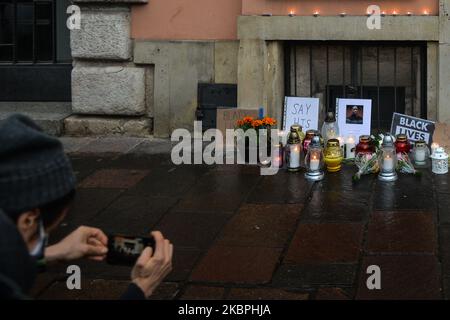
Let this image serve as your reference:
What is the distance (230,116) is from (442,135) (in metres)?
2.25

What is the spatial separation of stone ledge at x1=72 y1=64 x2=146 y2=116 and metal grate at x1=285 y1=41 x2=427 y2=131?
174 centimetres

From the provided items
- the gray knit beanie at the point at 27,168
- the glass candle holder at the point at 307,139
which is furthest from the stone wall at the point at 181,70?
the gray knit beanie at the point at 27,168

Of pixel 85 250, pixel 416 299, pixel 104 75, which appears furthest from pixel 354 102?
pixel 85 250

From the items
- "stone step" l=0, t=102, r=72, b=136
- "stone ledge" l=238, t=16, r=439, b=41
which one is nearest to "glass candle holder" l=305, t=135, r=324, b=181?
"stone ledge" l=238, t=16, r=439, b=41

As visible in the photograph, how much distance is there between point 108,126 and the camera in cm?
942

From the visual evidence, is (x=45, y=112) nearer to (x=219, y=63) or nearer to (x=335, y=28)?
(x=219, y=63)

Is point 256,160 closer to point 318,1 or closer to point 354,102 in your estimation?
point 354,102

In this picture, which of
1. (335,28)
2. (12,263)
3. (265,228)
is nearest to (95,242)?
(12,263)

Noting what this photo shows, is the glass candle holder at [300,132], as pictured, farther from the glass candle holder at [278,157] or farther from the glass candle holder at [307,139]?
the glass candle holder at [278,157]

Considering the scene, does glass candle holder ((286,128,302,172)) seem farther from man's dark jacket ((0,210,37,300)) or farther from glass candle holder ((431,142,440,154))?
man's dark jacket ((0,210,37,300))

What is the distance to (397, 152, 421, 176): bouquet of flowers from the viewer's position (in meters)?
7.54

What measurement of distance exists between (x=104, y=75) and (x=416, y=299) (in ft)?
18.0

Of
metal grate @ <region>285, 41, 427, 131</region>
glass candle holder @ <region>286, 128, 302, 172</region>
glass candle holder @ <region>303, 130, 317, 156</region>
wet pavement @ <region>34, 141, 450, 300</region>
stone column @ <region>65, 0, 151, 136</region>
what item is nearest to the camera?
wet pavement @ <region>34, 141, 450, 300</region>

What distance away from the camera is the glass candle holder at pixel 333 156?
7.70 m
